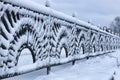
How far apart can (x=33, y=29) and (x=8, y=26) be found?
0.94m

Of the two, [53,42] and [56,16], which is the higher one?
[56,16]

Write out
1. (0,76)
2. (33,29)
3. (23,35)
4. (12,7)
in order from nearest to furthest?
(0,76), (12,7), (23,35), (33,29)

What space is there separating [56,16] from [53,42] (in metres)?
0.54

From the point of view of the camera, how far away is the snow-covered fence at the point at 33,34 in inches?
160

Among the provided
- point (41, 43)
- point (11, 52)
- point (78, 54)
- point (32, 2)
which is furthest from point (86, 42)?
point (11, 52)

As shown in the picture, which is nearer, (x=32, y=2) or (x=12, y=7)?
(x=12, y=7)

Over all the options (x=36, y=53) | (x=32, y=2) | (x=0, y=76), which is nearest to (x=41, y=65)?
(x=36, y=53)

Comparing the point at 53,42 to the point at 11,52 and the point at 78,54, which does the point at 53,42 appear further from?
the point at 78,54

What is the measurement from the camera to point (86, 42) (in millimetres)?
9617

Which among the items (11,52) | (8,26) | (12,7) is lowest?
(11,52)

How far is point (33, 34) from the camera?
5020 mm

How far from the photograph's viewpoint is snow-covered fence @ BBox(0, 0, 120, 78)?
407cm

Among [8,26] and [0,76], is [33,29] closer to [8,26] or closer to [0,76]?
[8,26]

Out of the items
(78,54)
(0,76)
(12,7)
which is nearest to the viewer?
(0,76)
